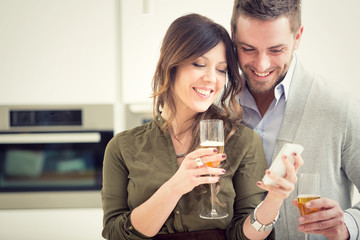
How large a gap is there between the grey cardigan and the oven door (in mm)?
1501

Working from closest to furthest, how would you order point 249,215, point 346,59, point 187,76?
point 249,215, point 187,76, point 346,59

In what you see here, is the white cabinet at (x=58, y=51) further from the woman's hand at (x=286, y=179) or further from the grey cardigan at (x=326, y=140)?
the woman's hand at (x=286, y=179)

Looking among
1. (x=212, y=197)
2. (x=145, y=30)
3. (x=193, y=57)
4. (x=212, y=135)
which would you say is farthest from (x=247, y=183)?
(x=145, y=30)

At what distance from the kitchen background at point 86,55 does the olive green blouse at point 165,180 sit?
123 cm

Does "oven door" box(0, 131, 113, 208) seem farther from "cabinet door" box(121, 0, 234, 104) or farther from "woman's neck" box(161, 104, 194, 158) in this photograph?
"woman's neck" box(161, 104, 194, 158)

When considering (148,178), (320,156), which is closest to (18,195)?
(148,178)

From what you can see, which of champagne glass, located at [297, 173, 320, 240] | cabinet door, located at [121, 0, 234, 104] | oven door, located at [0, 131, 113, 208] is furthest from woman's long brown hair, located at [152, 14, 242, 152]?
oven door, located at [0, 131, 113, 208]

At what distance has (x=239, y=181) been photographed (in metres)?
1.61

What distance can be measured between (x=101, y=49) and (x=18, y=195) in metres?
→ 1.12

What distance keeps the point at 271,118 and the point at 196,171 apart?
0.58m

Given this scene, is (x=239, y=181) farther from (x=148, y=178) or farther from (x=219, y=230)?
(x=148, y=178)

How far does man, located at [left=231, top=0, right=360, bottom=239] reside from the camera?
1.68 metres

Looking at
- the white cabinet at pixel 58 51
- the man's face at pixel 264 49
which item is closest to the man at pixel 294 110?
the man's face at pixel 264 49

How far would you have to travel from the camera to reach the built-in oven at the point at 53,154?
2.89 metres
